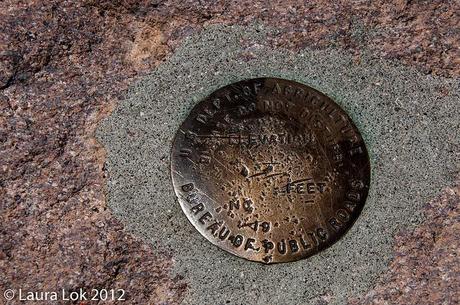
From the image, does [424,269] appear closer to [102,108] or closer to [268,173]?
[268,173]

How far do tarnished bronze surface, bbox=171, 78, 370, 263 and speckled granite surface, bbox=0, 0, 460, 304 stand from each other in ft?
0.66

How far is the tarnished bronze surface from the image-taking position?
206cm

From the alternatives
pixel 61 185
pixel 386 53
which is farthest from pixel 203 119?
pixel 386 53

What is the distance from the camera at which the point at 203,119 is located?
2105 millimetres

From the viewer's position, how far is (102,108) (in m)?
2.11

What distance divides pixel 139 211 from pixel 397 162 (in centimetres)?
88

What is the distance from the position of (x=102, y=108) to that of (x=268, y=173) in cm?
59

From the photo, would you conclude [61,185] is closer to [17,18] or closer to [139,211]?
[139,211]

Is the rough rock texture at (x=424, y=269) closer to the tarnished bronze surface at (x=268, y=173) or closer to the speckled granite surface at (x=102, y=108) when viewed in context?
the speckled granite surface at (x=102, y=108)

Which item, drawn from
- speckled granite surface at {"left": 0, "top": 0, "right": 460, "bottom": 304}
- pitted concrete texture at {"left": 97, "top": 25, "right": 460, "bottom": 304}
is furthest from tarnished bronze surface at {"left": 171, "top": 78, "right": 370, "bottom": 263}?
speckled granite surface at {"left": 0, "top": 0, "right": 460, "bottom": 304}

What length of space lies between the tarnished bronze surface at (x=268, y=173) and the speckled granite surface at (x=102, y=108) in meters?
0.20

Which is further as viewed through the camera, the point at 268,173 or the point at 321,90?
the point at 321,90

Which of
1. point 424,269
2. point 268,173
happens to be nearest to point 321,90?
point 268,173

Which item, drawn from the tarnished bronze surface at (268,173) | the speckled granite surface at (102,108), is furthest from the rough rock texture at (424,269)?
the tarnished bronze surface at (268,173)
